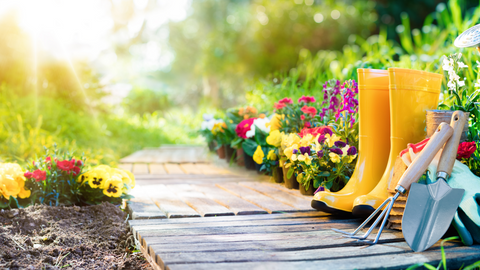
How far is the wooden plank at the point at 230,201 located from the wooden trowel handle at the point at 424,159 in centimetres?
71

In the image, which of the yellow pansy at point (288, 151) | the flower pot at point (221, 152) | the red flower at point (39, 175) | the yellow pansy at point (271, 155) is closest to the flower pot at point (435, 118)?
the yellow pansy at point (288, 151)

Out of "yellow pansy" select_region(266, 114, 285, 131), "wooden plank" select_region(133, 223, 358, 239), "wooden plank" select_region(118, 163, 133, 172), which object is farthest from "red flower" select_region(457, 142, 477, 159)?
"wooden plank" select_region(118, 163, 133, 172)

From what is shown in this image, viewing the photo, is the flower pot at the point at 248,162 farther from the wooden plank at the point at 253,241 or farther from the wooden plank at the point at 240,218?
the wooden plank at the point at 253,241

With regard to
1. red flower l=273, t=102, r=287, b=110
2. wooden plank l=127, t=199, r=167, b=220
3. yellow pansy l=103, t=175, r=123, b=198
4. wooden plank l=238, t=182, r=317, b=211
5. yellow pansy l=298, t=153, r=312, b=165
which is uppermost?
red flower l=273, t=102, r=287, b=110

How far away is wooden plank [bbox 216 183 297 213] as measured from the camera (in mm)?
1939

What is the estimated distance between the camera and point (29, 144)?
3.79 meters

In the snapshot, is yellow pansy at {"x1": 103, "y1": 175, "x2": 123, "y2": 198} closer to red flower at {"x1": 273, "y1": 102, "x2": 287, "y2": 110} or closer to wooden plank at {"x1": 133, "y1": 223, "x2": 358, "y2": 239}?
wooden plank at {"x1": 133, "y1": 223, "x2": 358, "y2": 239}

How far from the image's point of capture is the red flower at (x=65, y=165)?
6.47 ft

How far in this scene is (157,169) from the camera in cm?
347

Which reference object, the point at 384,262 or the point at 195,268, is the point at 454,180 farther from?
the point at 195,268

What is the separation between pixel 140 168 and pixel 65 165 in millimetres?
1495

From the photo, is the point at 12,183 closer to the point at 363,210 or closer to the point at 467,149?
the point at 363,210

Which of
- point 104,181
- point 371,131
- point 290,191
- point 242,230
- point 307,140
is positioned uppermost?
point 371,131

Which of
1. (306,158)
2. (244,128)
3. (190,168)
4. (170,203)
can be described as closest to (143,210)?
(170,203)
